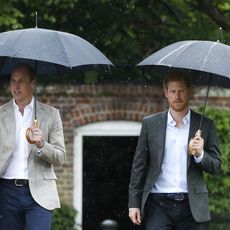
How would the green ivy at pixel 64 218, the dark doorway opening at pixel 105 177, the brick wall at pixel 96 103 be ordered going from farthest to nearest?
the dark doorway opening at pixel 105 177 → the brick wall at pixel 96 103 → the green ivy at pixel 64 218

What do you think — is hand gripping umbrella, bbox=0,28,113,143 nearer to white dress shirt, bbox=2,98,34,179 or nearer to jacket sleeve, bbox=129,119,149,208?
white dress shirt, bbox=2,98,34,179

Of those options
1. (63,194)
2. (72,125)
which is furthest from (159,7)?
(63,194)

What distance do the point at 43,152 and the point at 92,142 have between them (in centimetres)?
513

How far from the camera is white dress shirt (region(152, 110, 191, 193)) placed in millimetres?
6422

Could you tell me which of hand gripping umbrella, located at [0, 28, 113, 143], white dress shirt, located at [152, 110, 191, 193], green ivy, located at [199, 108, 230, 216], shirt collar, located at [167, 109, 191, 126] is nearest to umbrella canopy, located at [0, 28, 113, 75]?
hand gripping umbrella, located at [0, 28, 113, 143]

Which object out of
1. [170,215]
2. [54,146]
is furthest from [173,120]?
[54,146]

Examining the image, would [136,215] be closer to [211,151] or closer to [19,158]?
[211,151]

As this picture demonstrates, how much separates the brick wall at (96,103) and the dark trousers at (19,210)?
4.71 m

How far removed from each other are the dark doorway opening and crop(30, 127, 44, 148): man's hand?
16.6ft

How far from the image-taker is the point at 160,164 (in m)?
6.43

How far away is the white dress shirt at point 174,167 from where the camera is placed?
6.42m

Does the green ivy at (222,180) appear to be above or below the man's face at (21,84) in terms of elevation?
below

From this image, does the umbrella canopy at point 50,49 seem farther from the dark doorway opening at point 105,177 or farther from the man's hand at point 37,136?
the dark doorway opening at point 105,177

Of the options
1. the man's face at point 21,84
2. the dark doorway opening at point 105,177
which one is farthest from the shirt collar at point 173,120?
the dark doorway opening at point 105,177
